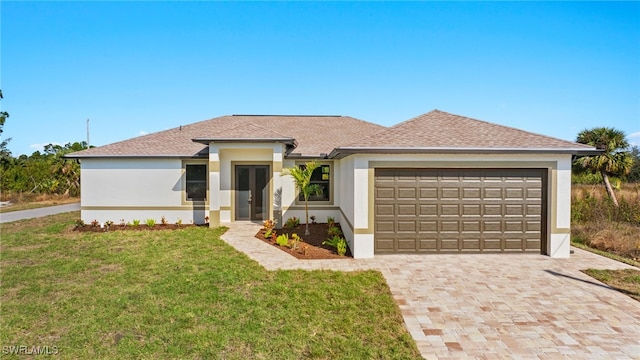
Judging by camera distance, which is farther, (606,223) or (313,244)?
(606,223)

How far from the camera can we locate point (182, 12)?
11086 millimetres

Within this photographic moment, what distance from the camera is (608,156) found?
1745cm

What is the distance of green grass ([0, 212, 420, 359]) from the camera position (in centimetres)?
422

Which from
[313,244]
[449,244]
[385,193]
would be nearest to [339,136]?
[313,244]

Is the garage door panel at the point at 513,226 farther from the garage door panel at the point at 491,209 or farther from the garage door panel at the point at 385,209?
the garage door panel at the point at 385,209

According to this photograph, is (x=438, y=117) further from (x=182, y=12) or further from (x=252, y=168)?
(x=182, y=12)

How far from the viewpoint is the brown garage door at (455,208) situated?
884cm

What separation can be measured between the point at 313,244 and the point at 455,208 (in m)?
4.67

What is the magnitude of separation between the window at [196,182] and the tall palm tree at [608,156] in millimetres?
21646

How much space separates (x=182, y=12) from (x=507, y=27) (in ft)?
38.7

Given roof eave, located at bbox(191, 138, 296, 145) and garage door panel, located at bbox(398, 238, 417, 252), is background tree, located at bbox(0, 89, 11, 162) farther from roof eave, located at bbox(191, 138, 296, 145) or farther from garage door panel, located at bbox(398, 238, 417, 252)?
garage door panel, located at bbox(398, 238, 417, 252)

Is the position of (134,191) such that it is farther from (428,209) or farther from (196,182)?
(428,209)

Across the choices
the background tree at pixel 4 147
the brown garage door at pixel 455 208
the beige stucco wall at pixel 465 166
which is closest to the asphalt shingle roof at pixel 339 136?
the beige stucco wall at pixel 465 166

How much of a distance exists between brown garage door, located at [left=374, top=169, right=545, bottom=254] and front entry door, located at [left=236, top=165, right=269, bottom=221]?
6795mm
